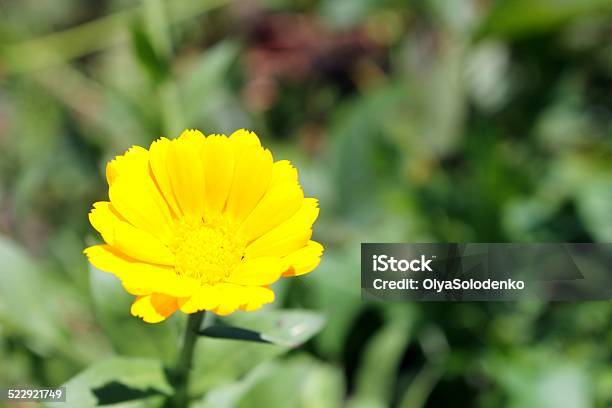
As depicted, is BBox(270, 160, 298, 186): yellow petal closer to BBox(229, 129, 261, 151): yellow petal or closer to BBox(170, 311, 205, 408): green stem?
BBox(229, 129, 261, 151): yellow petal

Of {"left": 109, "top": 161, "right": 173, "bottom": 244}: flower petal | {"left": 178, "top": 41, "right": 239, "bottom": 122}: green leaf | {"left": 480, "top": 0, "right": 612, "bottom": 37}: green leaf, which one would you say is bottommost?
{"left": 109, "top": 161, "right": 173, "bottom": 244}: flower petal

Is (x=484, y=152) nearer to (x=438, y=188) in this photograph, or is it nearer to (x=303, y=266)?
(x=438, y=188)

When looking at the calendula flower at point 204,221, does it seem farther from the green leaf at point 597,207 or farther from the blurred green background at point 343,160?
the green leaf at point 597,207

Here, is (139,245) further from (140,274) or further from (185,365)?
(185,365)

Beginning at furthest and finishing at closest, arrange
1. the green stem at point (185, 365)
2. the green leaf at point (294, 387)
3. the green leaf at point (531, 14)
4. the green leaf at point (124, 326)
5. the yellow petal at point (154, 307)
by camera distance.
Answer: the green leaf at point (531, 14)
the green leaf at point (294, 387)
the green leaf at point (124, 326)
the green stem at point (185, 365)
the yellow petal at point (154, 307)

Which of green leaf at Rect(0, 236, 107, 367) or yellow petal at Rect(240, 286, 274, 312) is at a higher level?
green leaf at Rect(0, 236, 107, 367)

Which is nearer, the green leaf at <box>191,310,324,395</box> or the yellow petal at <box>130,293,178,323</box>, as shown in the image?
the yellow petal at <box>130,293,178,323</box>

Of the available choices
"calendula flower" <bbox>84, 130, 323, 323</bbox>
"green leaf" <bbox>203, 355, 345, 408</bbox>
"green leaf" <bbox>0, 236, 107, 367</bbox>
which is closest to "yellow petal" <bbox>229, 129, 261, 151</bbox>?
"calendula flower" <bbox>84, 130, 323, 323</bbox>

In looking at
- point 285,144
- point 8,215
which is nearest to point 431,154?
point 285,144

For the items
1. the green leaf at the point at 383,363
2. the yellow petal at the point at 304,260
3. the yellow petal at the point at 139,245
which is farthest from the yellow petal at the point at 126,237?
the green leaf at the point at 383,363
